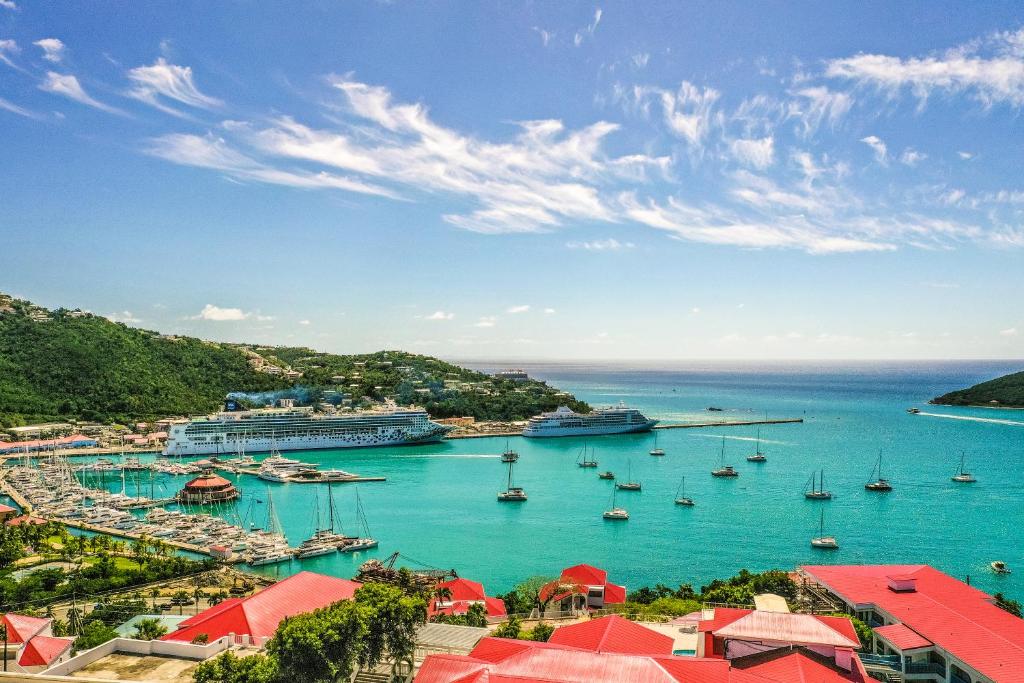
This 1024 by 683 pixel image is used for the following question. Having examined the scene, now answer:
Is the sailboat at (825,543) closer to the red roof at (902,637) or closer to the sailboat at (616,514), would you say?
the sailboat at (616,514)

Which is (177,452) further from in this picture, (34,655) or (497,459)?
(34,655)

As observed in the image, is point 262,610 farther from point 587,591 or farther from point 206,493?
point 206,493

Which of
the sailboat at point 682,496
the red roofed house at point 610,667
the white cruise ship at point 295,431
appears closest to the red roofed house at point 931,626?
the red roofed house at point 610,667

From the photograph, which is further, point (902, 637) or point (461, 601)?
point (461, 601)

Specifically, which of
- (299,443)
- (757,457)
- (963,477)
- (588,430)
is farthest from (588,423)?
(963,477)

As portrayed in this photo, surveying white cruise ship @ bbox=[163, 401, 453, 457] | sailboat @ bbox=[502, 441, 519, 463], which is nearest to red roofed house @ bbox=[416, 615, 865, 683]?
sailboat @ bbox=[502, 441, 519, 463]

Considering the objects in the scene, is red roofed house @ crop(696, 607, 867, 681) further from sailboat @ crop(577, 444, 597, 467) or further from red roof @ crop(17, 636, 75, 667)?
sailboat @ crop(577, 444, 597, 467)
